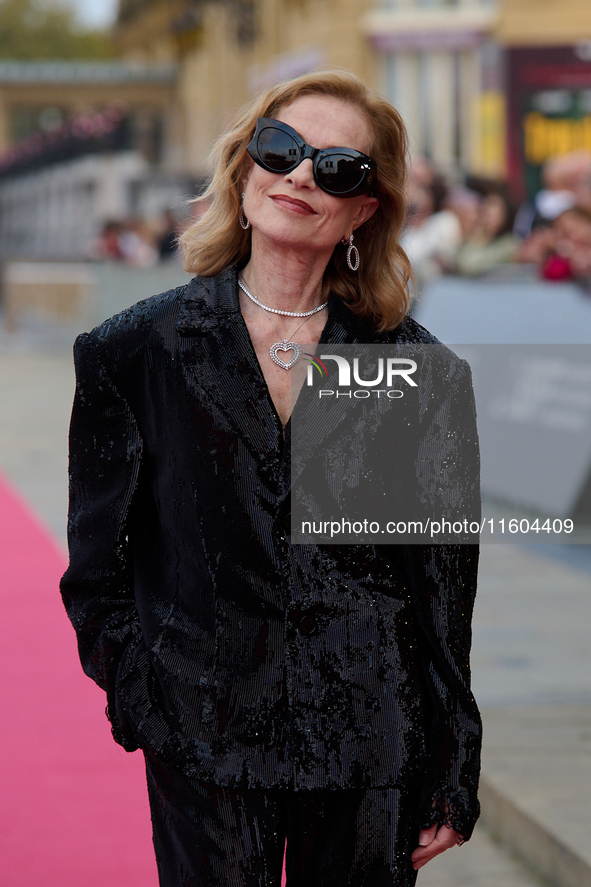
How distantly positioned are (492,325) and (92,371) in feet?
21.2

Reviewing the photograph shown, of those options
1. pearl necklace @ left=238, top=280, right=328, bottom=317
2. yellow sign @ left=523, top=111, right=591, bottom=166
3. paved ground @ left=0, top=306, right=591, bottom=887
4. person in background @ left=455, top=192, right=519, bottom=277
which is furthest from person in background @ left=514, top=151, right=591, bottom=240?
yellow sign @ left=523, top=111, right=591, bottom=166

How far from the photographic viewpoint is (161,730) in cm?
200

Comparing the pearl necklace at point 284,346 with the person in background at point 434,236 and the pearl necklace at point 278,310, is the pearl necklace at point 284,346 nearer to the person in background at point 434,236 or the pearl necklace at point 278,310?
the pearl necklace at point 278,310

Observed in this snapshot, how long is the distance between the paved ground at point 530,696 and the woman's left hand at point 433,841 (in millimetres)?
1338

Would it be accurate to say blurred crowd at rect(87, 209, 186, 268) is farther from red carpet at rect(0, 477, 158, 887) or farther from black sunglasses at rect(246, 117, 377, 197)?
black sunglasses at rect(246, 117, 377, 197)

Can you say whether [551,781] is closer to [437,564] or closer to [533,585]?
[437,564]

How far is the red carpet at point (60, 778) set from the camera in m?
3.37

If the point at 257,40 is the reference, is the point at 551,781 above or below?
above

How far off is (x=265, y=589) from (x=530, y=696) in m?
2.80

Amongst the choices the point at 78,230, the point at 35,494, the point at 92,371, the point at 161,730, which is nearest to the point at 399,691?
the point at 161,730

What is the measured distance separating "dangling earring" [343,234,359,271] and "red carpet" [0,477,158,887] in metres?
1.94

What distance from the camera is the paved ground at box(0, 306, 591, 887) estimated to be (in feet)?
11.5

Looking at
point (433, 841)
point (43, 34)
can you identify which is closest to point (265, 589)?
→ point (433, 841)

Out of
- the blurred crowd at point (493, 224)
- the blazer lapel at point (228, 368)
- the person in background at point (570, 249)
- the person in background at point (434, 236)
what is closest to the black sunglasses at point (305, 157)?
the blazer lapel at point (228, 368)
